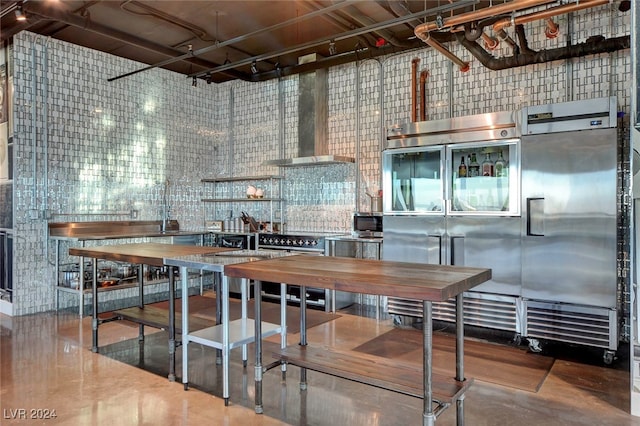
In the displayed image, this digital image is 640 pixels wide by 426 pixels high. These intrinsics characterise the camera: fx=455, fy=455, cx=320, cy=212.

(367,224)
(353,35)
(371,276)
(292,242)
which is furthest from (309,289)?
(371,276)

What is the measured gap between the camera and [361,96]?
20.8ft

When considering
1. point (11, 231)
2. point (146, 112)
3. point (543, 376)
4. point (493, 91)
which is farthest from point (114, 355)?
point (493, 91)

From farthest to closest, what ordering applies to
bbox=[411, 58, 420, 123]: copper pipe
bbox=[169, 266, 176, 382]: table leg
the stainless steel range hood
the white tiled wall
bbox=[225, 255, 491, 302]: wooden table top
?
the stainless steel range hood, bbox=[411, 58, 420, 123]: copper pipe, the white tiled wall, bbox=[169, 266, 176, 382]: table leg, bbox=[225, 255, 491, 302]: wooden table top

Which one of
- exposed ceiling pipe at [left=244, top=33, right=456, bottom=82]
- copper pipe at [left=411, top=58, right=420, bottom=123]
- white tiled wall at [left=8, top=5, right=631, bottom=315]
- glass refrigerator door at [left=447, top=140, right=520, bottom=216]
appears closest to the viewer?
glass refrigerator door at [left=447, top=140, right=520, bottom=216]

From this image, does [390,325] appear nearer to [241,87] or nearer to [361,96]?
[361,96]

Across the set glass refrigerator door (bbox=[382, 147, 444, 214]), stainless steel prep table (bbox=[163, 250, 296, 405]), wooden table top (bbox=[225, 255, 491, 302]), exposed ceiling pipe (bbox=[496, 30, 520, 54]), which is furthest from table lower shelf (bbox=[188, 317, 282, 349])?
exposed ceiling pipe (bbox=[496, 30, 520, 54])

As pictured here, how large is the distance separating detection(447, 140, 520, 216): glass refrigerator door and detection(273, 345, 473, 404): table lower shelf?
7.26 ft

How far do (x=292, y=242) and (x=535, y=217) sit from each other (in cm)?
308

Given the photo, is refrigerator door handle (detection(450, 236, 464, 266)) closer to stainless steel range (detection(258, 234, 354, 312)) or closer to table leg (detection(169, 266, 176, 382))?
stainless steel range (detection(258, 234, 354, 312))

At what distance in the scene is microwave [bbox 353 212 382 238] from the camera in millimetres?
5773

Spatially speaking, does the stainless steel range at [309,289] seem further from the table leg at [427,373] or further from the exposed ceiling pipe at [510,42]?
the table leg at [427,373]

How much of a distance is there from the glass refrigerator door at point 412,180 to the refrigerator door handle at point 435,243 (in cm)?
27

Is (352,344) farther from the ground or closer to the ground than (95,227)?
closer to the ground

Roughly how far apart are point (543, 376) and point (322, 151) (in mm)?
4086
